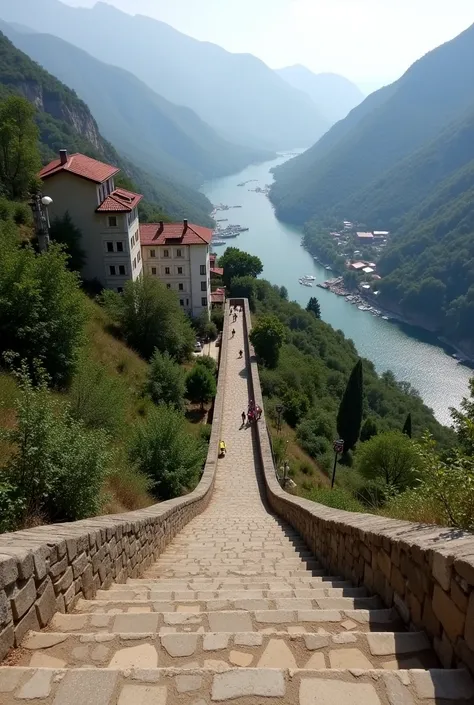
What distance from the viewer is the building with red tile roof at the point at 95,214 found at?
31.4m

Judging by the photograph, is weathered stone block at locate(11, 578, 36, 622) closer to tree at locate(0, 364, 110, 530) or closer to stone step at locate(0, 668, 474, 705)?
stone step at locate(0, 668, 474, 705)

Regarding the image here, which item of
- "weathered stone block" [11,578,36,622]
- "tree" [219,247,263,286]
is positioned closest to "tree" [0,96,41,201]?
"tree" [219,247,263,286]

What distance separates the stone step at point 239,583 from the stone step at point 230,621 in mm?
1492

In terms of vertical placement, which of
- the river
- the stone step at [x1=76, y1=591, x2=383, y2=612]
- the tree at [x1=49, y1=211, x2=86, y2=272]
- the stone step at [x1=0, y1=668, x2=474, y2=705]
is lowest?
the river

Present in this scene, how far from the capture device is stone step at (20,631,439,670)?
2.76 m

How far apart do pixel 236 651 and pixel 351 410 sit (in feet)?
104

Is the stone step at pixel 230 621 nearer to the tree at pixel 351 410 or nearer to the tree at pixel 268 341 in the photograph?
the tree at pixel 351 410

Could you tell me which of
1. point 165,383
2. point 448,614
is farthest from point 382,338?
point 448,614

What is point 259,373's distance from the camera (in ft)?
105

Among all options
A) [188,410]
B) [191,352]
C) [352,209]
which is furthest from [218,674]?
[352,209]

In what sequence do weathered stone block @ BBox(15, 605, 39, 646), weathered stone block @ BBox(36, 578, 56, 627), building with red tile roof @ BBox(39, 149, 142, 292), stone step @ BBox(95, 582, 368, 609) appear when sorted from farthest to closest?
building with red tile roof @ BBox(39, 149, 142, 292) < stone step @ BBox(95, 582, 368, 609) < weathered stone block @ BBox(36, 578, 56, 627) < weathered stone block @ BBox(15, 605, 39, 646)

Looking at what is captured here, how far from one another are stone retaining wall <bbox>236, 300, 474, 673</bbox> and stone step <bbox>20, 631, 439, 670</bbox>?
8.0 inches

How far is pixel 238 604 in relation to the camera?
3996 millimetres

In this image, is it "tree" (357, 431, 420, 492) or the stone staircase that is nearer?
the stone staircase
